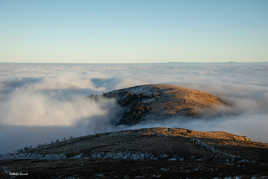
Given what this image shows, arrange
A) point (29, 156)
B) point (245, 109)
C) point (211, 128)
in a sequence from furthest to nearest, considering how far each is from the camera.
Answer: point (245, 109) < point (211, 128) < point (29, 156)

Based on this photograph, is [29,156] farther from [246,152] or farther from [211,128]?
[211,128]

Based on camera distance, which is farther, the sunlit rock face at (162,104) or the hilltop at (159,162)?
the sunlit rock face at (162,104)

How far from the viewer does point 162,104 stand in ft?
483

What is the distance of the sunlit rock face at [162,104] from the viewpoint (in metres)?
134

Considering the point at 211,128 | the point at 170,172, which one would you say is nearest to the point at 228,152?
the point at 170,172

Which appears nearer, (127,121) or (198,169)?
(198,169)

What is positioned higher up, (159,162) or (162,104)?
(162,104)

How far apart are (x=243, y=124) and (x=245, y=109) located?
4461 centimetres

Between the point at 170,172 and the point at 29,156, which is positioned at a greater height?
the point at 170,172

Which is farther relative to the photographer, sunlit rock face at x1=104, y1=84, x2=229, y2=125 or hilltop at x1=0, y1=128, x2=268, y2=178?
sunlit rock face at x1=104, y1=84, x2=229, y2=125

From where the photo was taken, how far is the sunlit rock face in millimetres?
133625

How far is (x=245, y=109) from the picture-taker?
163 meters

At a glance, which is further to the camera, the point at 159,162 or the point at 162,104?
the point at 162,104

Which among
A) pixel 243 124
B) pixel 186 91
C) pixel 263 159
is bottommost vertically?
pixel 243 124
